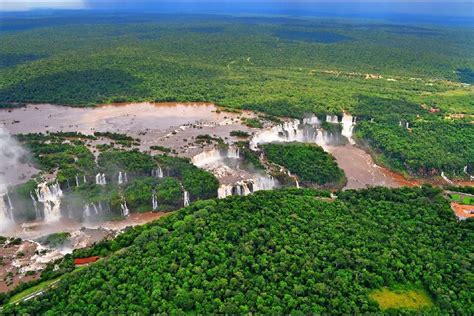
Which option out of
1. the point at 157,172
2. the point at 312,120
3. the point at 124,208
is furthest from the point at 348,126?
the point at 124,208

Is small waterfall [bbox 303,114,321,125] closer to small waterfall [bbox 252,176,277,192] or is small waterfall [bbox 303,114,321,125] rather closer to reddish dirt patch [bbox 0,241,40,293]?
small waterfall [bbox 252,176,277,192]

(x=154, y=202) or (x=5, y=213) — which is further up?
(x=5, y=213)

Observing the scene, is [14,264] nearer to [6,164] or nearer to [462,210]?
[6,164]


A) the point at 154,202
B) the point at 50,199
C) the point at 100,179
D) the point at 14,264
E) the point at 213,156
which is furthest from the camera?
the point at 213,156

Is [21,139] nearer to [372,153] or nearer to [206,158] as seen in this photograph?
[206,158]

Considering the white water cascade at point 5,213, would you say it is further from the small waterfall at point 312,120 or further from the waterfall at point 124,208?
the small waterfall at point 312,120

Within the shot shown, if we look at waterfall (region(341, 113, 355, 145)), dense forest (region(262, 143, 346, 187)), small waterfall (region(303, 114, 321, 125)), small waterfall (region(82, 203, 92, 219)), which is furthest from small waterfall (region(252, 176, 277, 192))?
small waterfall (region(303, 114, 321, 125))

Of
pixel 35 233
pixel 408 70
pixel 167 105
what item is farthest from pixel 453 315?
pixel 408 70
